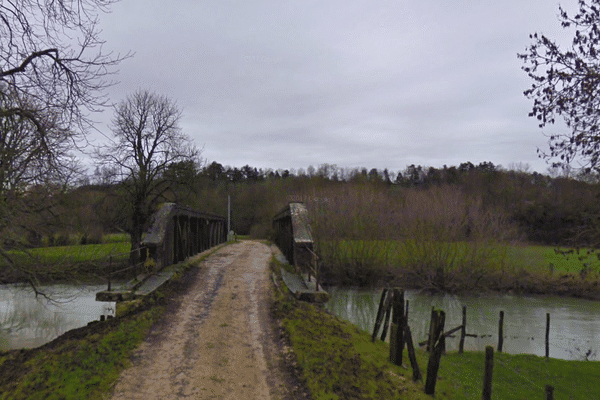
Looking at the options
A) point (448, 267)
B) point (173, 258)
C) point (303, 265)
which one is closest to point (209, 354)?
point (303, 265)

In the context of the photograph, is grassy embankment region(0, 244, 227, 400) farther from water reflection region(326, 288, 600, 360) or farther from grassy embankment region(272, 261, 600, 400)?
water reflection region(326, 288, 600, 360)

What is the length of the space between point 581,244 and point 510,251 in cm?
1949

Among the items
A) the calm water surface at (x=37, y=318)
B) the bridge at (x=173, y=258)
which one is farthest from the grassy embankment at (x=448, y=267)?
the calm water surface at (x=37, y=318)

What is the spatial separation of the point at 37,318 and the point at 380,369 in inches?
634

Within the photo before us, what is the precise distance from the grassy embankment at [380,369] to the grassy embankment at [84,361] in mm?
2419

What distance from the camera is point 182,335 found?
279 inches

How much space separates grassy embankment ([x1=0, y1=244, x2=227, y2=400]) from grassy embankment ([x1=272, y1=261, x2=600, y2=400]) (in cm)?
242

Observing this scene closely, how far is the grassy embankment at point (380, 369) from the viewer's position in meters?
5.84

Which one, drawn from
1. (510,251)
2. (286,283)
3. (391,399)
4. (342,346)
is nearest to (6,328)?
(286,283)

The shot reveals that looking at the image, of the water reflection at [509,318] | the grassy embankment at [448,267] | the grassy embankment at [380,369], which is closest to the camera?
the grassy embankment at [380,369]

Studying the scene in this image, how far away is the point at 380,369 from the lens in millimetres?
6699

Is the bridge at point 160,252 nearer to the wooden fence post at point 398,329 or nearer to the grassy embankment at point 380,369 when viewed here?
the grassy embankment at point 380,369

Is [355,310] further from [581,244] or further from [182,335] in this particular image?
[182,335]

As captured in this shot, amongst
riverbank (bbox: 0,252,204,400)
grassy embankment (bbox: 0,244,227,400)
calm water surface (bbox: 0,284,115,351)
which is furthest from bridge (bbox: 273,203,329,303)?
calm water surface (bbox: 0,284,115,351)
